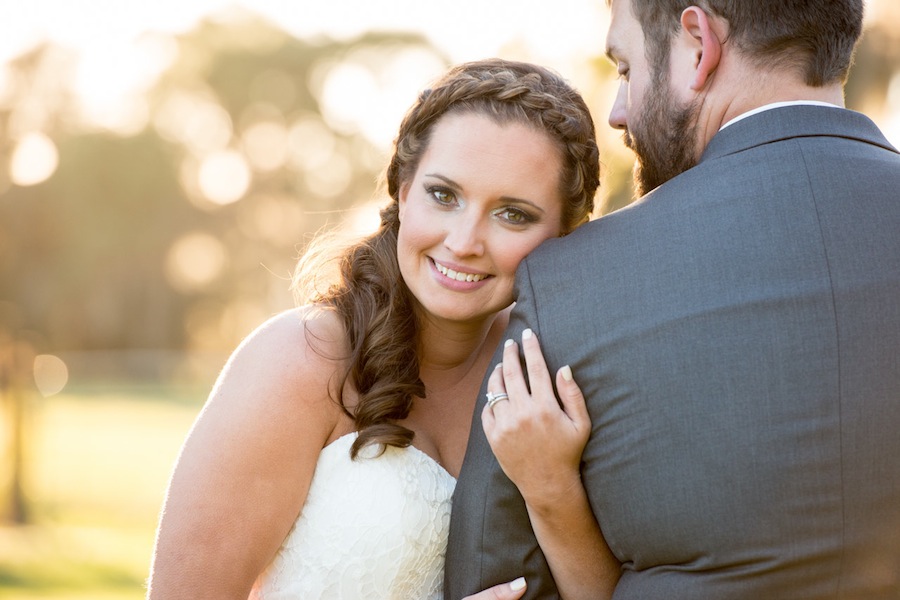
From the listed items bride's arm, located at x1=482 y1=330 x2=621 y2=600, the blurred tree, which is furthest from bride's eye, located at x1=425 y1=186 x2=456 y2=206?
the blurred tree

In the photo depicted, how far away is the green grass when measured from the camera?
1283 cm

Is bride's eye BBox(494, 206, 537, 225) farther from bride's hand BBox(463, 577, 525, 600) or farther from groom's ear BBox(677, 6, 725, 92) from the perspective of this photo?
bride's hand BBox(463, 577, 525, 600)

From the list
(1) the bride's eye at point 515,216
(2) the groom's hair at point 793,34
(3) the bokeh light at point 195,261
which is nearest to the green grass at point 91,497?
(1) the bride's eye at point 515,216

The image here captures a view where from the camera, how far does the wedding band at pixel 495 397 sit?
2873mm

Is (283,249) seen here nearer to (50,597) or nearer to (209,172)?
(209,172)

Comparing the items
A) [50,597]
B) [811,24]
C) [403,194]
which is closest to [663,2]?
[811,24]

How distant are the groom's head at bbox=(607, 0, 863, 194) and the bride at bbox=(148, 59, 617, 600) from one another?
395 mm

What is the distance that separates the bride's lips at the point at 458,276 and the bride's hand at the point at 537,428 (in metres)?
0.68

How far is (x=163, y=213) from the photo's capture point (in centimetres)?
5672

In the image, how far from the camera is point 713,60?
296cm

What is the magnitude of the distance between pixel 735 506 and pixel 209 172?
2297 inches

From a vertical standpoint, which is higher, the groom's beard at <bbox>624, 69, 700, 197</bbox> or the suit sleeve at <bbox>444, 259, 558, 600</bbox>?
the groom's beard at <bbox>624, 69, 700, 197</bbox>

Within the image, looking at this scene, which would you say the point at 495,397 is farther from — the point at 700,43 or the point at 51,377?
the point at 51,377

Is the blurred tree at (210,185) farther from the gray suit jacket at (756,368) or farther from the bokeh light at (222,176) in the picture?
the gray suit jacket at (756,368)
